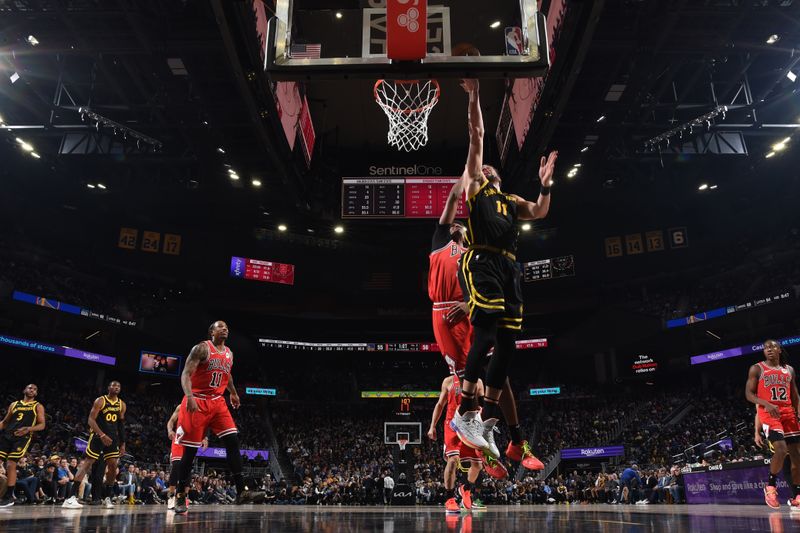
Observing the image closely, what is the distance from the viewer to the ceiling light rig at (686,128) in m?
15.1

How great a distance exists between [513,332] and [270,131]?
1144cm

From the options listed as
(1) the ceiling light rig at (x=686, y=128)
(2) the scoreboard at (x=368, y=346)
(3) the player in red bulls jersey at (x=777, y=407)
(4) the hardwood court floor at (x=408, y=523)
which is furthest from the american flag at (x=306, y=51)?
(2) the scoreboard at (x=368, y=346)

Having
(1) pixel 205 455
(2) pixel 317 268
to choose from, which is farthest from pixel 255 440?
(2) pixel 317 268

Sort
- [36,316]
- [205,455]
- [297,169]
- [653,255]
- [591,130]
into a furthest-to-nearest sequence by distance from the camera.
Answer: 1. [653,255]
2. [205,455]
3. [36,316]
4. [297,169]
5. [591,130]

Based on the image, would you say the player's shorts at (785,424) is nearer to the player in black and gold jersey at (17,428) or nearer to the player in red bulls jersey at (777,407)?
the player in red bulls jersey at (777,407)

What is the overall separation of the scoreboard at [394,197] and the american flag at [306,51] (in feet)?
26.4

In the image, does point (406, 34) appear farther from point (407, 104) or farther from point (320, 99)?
point (320, 99)

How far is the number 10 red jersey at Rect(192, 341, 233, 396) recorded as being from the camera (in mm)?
6262

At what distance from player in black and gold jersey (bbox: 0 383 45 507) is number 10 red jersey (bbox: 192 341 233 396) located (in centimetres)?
436

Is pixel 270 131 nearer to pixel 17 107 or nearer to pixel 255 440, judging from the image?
pixel 17 107

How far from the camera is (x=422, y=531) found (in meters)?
3.33

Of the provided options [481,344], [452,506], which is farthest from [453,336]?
[452,506]

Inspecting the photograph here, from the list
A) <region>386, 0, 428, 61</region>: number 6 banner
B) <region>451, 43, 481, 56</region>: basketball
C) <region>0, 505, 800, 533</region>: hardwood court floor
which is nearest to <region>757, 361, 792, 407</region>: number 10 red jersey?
<region>0, 505, 800, 533</region>: hardwood court floor

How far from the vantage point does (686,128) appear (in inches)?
640
